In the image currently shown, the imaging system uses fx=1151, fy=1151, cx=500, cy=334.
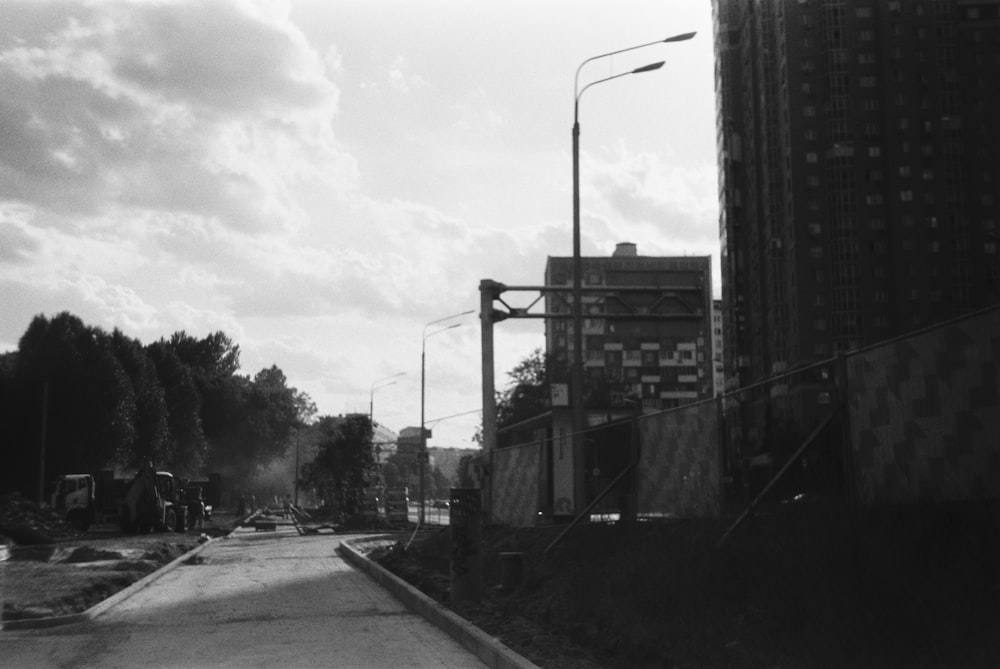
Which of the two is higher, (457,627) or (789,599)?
(789,599)

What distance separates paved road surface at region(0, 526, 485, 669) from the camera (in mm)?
11023

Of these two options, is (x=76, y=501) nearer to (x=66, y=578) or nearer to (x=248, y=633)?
(x=66, y=578)

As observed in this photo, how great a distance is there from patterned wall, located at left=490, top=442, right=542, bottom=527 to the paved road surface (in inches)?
156

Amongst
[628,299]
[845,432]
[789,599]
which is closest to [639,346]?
[628,299]

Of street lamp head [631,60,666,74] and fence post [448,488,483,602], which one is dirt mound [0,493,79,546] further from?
fence post [448,488,483,602]

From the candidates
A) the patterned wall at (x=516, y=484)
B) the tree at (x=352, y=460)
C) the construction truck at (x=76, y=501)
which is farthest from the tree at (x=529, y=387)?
the patterned wall at (x=516, y=484)

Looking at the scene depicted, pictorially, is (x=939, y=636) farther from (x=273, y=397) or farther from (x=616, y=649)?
(x=273, y=397)

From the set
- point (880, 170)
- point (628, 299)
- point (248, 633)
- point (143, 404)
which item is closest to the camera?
point (248, 633)

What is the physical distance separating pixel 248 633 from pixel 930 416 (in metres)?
7.99

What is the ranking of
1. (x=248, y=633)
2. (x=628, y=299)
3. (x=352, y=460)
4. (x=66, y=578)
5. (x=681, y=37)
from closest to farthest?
(x=248, y=633)
(x=66, y=578)
(x=681, y=37)
(x=628, y=299)
(x=352, y=460)

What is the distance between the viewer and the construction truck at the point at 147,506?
149ft

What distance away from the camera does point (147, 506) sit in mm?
45812

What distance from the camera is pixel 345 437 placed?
2719 inches

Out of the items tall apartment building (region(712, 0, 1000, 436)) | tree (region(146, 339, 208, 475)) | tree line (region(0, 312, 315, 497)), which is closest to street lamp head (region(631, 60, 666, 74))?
tree line (region(0, 312, 315, 497))
